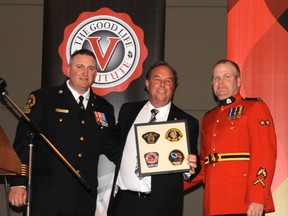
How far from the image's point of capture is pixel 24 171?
381 cm

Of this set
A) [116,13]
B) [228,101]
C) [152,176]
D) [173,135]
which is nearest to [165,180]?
[152,176]

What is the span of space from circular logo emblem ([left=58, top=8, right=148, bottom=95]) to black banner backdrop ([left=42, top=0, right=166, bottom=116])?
36 millimetres

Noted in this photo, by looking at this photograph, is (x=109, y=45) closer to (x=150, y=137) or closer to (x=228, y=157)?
(x=150, y=137)

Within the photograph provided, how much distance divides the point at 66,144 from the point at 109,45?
114 cm

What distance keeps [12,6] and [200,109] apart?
1893mm

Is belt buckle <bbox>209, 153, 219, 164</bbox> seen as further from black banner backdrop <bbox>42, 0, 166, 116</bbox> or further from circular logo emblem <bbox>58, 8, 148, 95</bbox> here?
circular logo emblem <bbox>58, 8, 148, 95</bbox>

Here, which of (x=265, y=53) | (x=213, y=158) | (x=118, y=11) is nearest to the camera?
(x=213, y=158)

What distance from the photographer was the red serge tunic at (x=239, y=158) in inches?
142

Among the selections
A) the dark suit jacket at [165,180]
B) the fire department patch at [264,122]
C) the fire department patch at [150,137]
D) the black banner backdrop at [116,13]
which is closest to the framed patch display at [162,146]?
the fire department patch at [150,137]

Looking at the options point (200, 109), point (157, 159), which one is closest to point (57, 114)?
point (157, 159)

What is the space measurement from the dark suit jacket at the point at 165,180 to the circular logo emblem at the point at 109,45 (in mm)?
461

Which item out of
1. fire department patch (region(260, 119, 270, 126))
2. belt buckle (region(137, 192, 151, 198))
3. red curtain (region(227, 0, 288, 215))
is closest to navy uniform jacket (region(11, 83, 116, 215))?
belt buckle (region(137, 192, 151, 198))

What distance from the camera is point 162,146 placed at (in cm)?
392

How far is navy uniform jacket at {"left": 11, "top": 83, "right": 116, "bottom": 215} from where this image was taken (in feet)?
12.7
